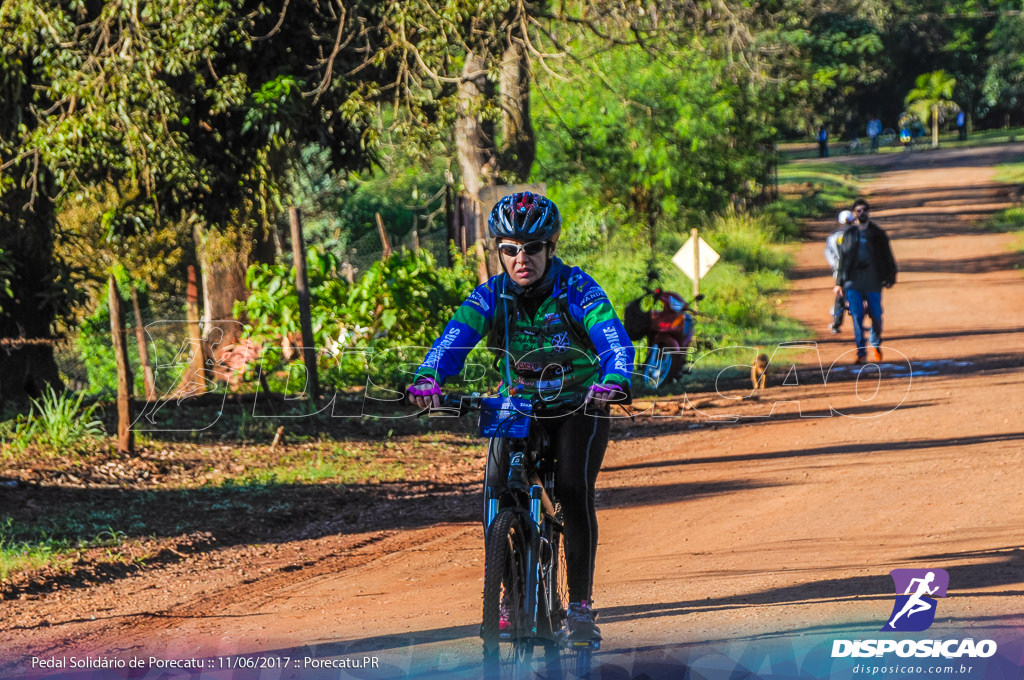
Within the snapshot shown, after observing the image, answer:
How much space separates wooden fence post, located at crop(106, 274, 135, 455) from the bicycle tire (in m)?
6.03

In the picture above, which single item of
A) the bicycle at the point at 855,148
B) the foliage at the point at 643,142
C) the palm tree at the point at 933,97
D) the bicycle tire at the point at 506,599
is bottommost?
the bicycle tire at the point at 506,599

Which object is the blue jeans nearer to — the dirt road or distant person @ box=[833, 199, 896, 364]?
distant person @ box=[833, 199, 896, 364]

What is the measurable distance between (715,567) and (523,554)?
2.76m

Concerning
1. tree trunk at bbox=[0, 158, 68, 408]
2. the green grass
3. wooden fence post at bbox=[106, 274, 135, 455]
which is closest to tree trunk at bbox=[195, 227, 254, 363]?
tree trunk at bbox=[0, 158, 68, 408]

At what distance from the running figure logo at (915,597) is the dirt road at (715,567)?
7cm

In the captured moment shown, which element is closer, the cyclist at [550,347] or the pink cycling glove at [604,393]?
the pink cycling glove at [604,393]

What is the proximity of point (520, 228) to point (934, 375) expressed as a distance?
11.0 metres

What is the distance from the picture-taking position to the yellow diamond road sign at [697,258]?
17703 mm

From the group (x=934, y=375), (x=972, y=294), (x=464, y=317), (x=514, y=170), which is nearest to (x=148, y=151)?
(x=514, y=170)

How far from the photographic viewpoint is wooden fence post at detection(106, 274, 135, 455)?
9.76 metres

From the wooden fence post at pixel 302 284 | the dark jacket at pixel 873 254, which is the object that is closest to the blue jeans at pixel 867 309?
the dark jacket at pixel 873 254

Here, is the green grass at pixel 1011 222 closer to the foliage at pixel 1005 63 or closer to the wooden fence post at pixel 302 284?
the wooden fence post at pixel 302 284

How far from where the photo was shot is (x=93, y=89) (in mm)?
11477

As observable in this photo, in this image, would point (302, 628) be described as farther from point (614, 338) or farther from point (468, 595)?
point (614, 338)
